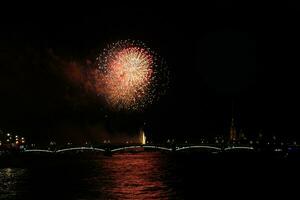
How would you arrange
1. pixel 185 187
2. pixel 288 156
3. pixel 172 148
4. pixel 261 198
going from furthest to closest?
pixel 172 148 < pixel 288 156 < pixel 185 187 < pixel 261 198

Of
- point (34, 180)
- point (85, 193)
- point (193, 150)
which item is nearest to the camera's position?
point (85, 193)

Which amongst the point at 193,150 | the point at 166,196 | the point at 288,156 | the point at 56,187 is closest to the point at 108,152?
the point at 193,150

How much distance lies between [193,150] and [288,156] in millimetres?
50779

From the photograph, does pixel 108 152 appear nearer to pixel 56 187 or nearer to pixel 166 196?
pixel 56 187

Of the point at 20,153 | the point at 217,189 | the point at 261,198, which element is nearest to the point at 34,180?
the point at 217,189

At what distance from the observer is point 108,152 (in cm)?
15388

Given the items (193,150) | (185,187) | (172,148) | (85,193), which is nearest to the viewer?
(85,193)

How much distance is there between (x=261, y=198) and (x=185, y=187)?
11.7 meters

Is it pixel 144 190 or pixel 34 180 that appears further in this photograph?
pixel 34 180

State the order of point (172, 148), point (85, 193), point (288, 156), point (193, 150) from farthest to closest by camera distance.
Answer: point (193, 150) < point (172, 148) < point (288, 156) < point (85, 193)

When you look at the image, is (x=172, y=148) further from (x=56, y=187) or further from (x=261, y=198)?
(x=261, y=198)

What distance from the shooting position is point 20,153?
153 m

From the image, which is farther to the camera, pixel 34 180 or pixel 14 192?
pixel 34 180

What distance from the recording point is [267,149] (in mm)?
157125
